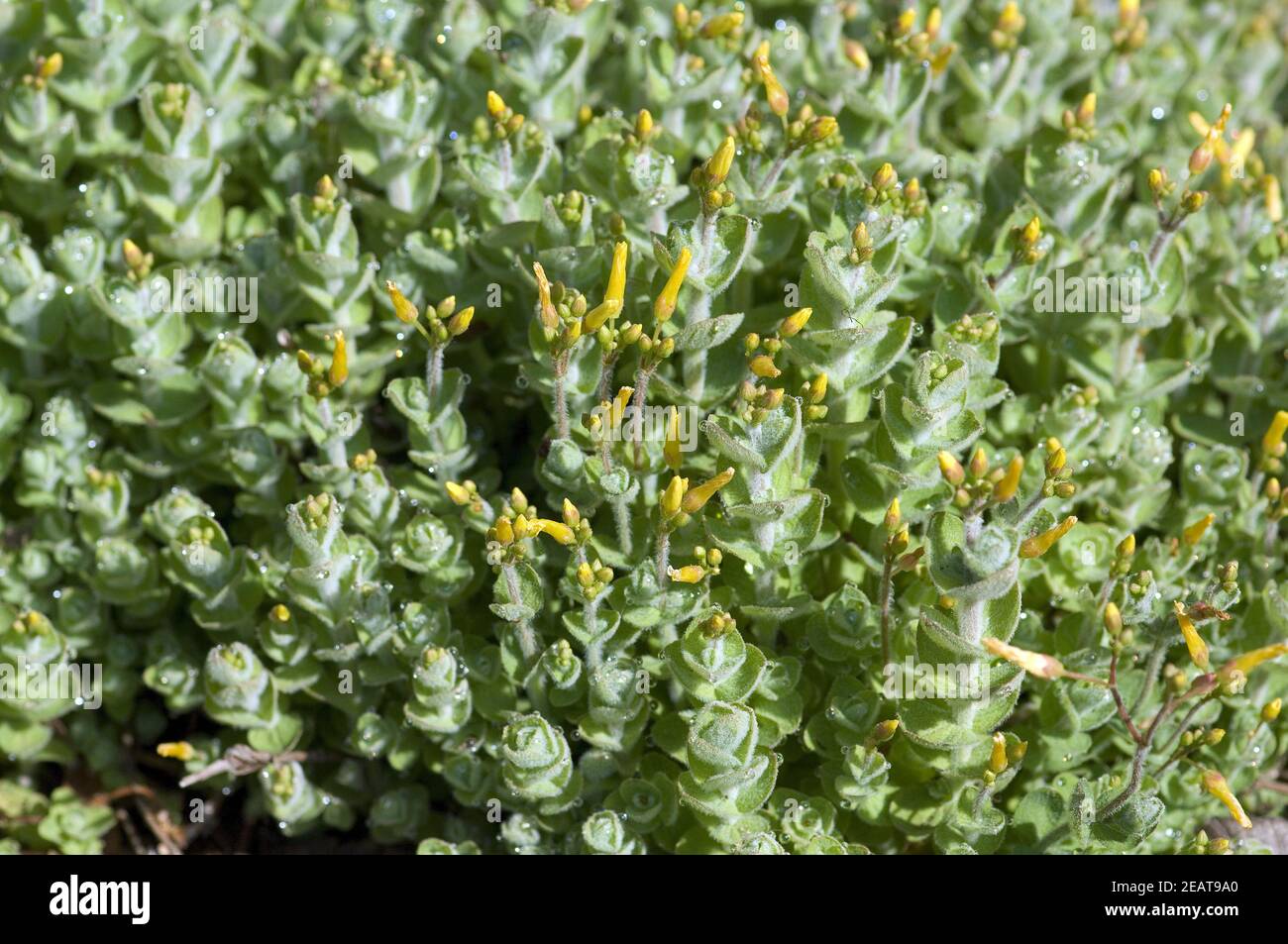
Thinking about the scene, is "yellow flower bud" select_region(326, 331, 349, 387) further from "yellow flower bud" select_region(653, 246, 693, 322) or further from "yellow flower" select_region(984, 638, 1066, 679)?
"yellow flower" select_region(984, 638, 1066, 679)

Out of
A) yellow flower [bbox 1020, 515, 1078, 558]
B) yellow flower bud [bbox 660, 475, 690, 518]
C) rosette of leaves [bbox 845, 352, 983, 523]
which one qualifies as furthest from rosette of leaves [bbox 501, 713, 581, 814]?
yellow flower [bbox 1020, 515, 1078, 558]

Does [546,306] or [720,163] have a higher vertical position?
[720,163]

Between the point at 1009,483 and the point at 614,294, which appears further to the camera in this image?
the point at 614,294

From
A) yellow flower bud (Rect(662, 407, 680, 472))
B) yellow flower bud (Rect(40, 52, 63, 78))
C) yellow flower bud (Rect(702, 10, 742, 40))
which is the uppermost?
yellow flower bud (Rect(702, 10, 742, 40))

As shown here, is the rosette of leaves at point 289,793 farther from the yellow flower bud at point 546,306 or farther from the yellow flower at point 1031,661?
the yellow flower at point 1031,661

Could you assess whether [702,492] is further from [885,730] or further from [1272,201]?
[1272,201]

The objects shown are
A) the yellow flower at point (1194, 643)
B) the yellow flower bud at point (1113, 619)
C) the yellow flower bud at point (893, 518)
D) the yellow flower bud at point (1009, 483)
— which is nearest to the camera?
the yellow flower bud at point (1009, 483)

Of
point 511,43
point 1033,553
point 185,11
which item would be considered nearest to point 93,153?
point 185,11

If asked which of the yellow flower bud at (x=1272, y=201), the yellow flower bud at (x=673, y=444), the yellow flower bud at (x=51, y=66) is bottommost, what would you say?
the yellow flower bud at (x=673, y=444)

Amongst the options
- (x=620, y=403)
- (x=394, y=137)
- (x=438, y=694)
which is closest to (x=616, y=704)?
(x=438, y=694)

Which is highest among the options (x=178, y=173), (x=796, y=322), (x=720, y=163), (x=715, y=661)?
(x=178, y=173)

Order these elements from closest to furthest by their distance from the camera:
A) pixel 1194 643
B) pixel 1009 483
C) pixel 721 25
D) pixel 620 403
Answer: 1. pixel 1009 483
2. pixel 1194 643
3. pixel 620 403
4. pixel 721 25

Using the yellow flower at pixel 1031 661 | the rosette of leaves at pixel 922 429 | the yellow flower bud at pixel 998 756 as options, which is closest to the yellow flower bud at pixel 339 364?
the rosette of leaves at pixel 922 429
